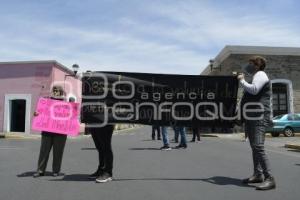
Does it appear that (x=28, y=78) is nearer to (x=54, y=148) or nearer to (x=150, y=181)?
(x=54, y=148)

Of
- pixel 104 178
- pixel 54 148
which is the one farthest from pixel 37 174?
pixel 104 178

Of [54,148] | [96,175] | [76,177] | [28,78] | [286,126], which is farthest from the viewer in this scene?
[28,78]

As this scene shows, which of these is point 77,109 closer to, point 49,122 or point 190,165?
point 49,122

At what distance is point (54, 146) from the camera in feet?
28.7

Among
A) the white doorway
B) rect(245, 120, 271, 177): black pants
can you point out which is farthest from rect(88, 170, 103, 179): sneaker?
the white doorway

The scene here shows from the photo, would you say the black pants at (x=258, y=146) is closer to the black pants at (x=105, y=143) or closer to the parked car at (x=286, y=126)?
the black pants at (x=105, y=143)

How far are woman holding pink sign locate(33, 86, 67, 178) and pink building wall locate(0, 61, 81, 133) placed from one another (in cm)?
2238

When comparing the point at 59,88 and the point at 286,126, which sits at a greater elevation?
the point at 59,88

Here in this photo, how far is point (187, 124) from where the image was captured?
8555 millimetres

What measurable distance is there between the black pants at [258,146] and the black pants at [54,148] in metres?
3.30

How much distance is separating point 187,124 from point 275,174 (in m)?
1.80

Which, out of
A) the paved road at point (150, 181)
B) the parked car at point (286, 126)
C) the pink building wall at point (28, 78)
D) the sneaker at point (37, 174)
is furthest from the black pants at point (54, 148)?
the pink building wall at point (28, 78)

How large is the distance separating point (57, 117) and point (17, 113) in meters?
24.9

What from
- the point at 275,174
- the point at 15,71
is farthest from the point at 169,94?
the point at 15,71
